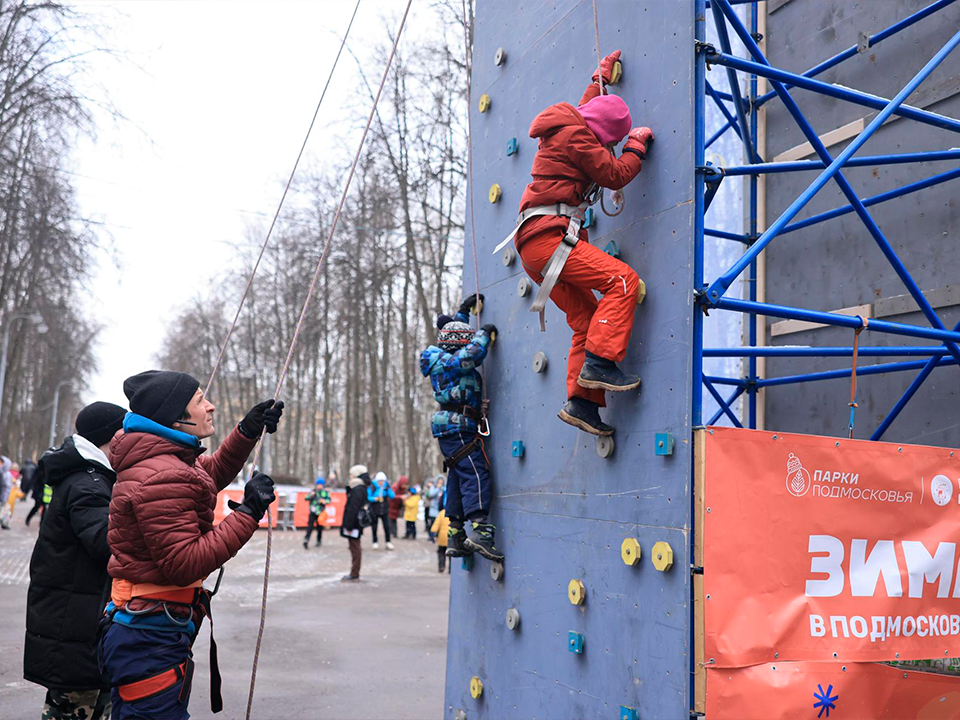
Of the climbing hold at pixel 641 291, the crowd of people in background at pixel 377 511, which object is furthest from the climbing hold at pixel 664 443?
the crowd of people in background at pixel 377 511

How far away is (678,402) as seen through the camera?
3.94m

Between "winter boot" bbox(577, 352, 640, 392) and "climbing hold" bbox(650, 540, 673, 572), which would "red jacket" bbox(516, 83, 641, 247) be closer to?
"winter boot" bbox(577, 352, 640, 392)

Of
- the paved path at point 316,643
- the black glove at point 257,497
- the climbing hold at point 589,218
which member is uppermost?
the climbing hold at point 589,218

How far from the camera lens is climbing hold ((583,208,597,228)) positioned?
495cm

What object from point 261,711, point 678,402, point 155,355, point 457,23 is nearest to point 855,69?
point 678,402

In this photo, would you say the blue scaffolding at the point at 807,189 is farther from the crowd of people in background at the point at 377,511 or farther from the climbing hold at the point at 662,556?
the crowd of people in background at the point at 377,511

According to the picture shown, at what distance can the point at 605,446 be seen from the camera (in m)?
4.46

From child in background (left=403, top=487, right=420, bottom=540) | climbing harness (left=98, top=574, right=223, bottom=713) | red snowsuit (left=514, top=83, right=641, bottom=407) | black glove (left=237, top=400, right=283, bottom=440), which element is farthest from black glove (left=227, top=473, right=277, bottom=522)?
child in background (left=403, top=487, right=420, bottom=540)

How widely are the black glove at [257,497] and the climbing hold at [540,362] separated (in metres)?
1.94

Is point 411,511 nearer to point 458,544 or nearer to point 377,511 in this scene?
point 377,511

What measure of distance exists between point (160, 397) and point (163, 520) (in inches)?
21.4

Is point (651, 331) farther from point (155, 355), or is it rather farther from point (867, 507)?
Result: point (155, 355)

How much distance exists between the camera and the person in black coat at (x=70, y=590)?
4.36m

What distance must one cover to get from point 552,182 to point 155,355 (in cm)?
6219
